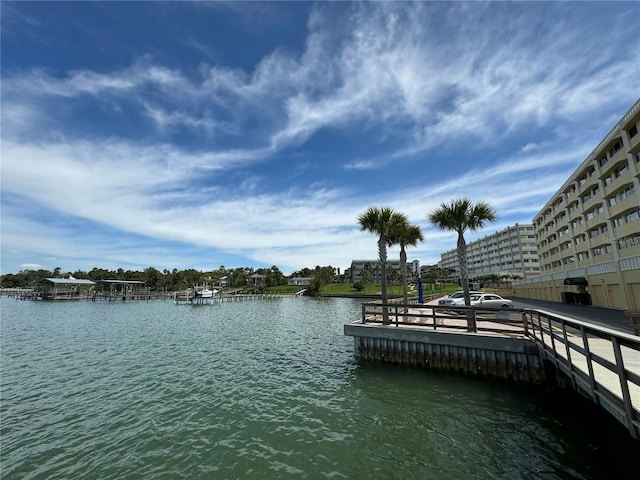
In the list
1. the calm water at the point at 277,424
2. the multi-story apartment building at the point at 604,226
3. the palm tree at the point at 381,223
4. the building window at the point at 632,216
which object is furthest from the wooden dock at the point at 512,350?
the building window at the point at 632,216

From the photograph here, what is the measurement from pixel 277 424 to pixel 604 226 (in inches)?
1900

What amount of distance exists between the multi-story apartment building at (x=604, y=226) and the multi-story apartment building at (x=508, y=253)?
56.8 m

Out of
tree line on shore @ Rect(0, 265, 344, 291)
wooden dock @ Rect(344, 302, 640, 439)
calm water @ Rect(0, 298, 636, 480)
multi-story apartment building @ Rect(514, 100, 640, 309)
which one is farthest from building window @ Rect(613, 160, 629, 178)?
tree line on shore @ Rect(0, 265, 344, 291)

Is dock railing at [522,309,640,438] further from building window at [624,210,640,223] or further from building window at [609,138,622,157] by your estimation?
building window at [609,138,622,157]

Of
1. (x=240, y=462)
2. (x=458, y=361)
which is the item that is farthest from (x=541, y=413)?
(x=240, y=462)

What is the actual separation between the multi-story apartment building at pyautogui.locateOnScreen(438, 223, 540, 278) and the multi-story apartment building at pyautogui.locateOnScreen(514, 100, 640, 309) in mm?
56772

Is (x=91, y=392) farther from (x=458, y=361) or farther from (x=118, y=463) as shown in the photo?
(x=458, y=361)

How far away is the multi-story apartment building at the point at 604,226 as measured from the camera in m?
27.8

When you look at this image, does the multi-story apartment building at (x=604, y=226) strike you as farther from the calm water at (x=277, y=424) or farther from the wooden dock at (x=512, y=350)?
the calm water at (x=277, y=424)

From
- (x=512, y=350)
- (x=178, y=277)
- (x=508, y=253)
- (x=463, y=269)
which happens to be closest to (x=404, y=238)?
(x=463, y=269)

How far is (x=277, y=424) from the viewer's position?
31.0 ft

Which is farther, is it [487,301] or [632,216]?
[632,216]

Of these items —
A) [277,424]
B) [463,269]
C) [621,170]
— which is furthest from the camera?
[621,170]

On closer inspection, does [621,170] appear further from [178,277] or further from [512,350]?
[178,277]
